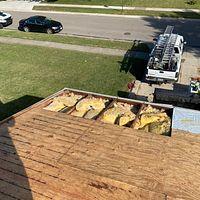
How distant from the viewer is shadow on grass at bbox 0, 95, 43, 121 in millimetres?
16761

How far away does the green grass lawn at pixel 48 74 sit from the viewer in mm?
18859

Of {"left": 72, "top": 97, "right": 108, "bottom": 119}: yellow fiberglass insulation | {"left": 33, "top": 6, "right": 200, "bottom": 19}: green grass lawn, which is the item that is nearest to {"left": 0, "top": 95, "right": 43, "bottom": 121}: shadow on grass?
{"left": 72, "top": 97, "right": 108, "bottom": 119}: yellow fiberglass insulation

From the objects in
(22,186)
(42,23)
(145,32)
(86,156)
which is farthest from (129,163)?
(42,23)

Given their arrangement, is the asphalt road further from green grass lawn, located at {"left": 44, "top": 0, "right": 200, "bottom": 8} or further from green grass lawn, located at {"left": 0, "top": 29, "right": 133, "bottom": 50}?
green grass lawn, located at {"left": 44, "top": 0, "right": 200, "bottom": 8}

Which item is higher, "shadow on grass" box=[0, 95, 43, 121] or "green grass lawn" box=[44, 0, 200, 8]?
"green grass lawn" box=[44, 0, 200, 8]

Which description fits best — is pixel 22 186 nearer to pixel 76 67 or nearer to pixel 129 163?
pixel 129 163

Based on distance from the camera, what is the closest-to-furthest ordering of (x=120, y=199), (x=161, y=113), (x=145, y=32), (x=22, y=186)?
(x=120, y=199)
(x=22, y=186)
(x=161, y=113)
(x=145, y=32)

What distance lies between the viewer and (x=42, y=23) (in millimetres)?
31125

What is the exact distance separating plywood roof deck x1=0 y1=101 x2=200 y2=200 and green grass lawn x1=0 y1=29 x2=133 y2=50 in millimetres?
16095

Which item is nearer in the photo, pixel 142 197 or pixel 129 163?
pixel 142 197

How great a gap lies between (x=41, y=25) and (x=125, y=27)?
822cm

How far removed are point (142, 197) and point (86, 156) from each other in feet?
7.27

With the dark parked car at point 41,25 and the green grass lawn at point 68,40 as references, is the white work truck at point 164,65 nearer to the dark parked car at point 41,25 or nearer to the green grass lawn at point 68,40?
the green grass lawn at point 68,40

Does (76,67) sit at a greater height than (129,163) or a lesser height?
lesser
